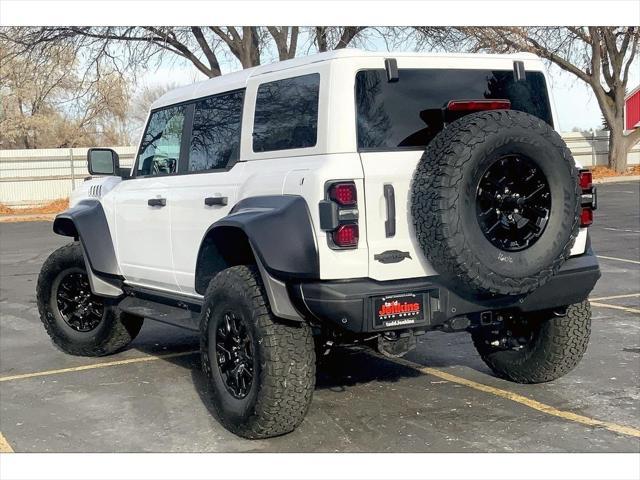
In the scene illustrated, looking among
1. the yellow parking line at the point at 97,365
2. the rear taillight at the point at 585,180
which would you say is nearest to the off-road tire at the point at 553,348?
the rear taillight at the point at 585,180

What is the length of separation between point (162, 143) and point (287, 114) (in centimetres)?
171

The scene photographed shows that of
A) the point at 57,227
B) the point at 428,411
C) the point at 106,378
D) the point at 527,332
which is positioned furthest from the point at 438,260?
the point at 57,227

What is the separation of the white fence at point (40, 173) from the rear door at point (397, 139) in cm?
2303

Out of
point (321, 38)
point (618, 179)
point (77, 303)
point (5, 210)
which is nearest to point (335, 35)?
point (321, 38)

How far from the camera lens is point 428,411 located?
5.20 metres

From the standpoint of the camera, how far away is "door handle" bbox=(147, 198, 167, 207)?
5910 mm

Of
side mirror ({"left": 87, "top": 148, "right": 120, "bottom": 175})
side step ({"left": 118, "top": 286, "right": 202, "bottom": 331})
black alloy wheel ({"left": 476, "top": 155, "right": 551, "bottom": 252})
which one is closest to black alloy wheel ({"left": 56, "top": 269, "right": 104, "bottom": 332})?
side step ({"left": 118, "top": 286, "right": 202, "bottom": 331})

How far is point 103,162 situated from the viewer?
6609 millimetres

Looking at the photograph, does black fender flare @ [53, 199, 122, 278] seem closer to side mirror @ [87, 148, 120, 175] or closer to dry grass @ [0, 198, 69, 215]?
side mirror @ [87, 148, 120, 175]

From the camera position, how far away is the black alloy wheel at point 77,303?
23.4ft

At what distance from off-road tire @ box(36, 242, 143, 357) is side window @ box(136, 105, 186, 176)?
3.54ft

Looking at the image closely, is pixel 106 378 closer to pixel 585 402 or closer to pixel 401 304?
pixel 401 304

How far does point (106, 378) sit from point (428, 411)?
8.35 ft

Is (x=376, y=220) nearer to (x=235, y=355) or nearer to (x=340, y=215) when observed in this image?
(x=340, y=215)
